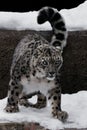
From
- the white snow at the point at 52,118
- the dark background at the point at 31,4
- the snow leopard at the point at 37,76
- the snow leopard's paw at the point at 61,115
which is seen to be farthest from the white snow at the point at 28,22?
the snow leopard's paw at the point at 61,115

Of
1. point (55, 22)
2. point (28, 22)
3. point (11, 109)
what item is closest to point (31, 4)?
point (28, 22)

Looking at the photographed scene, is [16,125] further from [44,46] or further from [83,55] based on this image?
[83,55]

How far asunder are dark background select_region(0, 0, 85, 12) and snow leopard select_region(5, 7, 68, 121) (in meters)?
2.33

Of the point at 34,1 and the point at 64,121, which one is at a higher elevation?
the point at 34,1

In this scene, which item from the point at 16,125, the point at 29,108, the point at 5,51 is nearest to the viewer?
the point at 16,125

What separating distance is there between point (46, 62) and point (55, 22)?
1101mm

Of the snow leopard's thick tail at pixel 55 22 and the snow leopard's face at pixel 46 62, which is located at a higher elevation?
the snow leopard's thick tail at pixel 55 22

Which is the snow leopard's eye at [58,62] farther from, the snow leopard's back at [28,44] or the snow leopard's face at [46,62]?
the snow leopard's back at [28,44]

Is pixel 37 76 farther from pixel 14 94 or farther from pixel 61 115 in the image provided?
pixel 61 115

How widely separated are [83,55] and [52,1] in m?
1.84

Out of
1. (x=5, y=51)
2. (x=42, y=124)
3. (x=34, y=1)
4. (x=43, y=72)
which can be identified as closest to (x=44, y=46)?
(x=43, y=72)

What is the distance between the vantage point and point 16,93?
624 cm

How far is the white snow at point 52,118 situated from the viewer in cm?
600

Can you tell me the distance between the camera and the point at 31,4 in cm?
893
